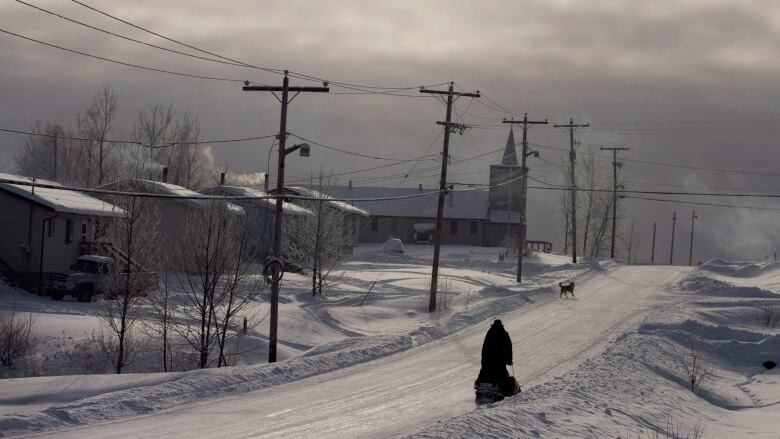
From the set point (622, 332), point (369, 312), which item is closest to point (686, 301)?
point (622, 332)

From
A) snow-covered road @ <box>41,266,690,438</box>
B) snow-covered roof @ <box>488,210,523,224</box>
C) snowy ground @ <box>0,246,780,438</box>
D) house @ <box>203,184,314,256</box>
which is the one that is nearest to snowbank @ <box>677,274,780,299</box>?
snowy ground @ <box>0,246,780,438</box>

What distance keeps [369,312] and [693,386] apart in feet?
63.0

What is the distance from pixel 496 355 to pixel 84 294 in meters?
26.6

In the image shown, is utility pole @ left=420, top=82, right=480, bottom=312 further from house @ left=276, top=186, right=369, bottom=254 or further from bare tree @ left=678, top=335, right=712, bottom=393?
bare tree @ left=678, top=335, right=712, bottom=393

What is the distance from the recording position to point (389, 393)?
68.5 feet

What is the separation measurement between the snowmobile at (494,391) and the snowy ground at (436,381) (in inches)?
14.3

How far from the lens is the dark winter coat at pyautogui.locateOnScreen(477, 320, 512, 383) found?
19594 mm

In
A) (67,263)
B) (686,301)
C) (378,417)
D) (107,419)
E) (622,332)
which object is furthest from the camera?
(686,301)

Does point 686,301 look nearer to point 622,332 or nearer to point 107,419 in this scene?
point 622,332

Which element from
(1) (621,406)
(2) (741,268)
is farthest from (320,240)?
(2) (741,268)

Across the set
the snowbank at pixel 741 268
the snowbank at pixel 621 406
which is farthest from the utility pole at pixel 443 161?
the snowbank at pixel 741 268

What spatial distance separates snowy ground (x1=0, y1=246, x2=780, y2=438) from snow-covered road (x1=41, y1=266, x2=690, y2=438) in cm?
5

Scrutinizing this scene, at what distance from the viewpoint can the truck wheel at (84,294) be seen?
4038 cm

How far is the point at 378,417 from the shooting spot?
1802cm
